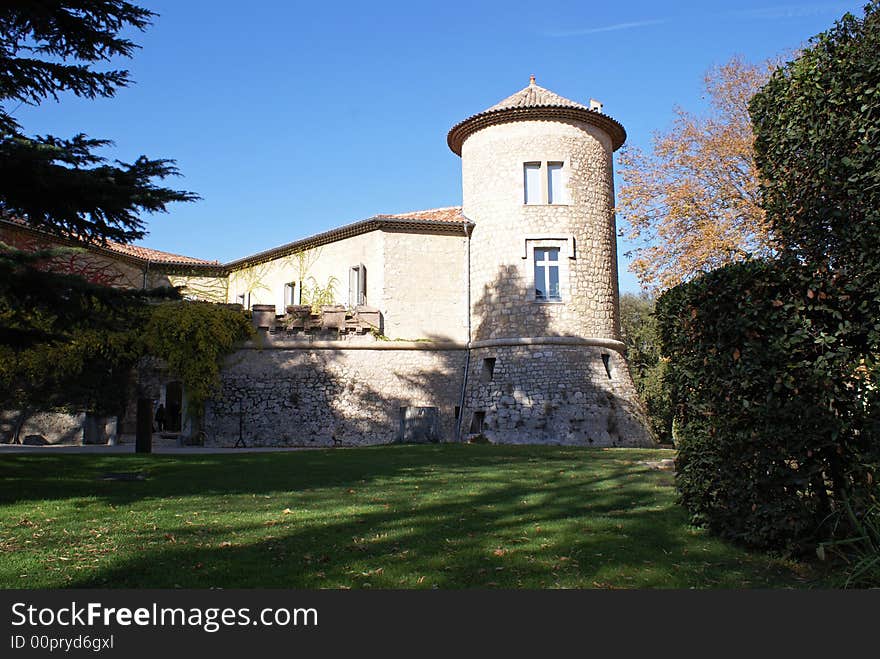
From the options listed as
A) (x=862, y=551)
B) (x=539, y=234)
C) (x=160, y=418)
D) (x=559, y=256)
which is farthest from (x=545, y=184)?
(x=862, y=551)

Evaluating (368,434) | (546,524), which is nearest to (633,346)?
(368,434)

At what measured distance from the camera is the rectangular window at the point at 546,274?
66.4 feet

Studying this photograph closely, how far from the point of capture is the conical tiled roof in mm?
20344

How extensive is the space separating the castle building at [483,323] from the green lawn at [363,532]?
931cm

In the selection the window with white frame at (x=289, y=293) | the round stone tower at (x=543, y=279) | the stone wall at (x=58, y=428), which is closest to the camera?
the stone wall at (x=58, y=428)

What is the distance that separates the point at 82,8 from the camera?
785 centimetres

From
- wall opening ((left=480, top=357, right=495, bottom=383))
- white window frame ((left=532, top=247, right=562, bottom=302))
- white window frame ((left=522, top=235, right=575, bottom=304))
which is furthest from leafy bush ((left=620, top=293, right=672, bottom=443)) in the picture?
wall opening ((left=480, top=357, right=495, bottom=383))

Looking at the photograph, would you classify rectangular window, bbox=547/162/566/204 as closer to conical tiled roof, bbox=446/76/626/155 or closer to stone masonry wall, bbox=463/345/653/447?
conical tiled roof, bbox=446/76/626/155

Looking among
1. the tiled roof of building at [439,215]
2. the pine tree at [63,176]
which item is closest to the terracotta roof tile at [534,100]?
the tiled roof of building at [439,215]

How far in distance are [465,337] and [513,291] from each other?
2.26 m

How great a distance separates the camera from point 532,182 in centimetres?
2066

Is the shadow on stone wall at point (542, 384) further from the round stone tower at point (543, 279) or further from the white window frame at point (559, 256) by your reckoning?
the white window frame at point (559, 256)

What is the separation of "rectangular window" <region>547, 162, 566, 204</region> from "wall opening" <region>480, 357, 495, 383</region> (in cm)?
504

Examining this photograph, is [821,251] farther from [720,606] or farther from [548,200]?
[548,200]
